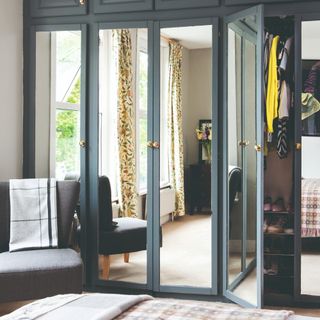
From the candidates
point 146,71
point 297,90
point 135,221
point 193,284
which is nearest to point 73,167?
point 135,221

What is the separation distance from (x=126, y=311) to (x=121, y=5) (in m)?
2.69

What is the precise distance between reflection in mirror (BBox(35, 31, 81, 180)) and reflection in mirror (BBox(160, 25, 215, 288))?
65 cm

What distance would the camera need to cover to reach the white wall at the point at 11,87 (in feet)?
12.7

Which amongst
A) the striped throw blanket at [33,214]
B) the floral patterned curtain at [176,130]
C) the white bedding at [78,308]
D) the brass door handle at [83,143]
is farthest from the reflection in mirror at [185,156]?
the white bedding at [78,308]

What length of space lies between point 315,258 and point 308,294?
0.79 feet

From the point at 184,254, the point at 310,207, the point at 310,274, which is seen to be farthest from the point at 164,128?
the point at 310,274

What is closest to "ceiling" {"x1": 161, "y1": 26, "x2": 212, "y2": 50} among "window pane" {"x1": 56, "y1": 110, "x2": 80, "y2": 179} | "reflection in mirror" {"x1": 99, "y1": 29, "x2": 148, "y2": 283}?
"reflection in mirror" {"x1": 99, "y1": 29, "x2": 148, "y2": 283}

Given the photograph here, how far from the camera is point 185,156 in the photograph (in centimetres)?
387

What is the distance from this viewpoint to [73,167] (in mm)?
4035

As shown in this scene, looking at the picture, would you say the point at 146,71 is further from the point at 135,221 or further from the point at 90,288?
the point at 90,288

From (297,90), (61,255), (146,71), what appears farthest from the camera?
(146,71)

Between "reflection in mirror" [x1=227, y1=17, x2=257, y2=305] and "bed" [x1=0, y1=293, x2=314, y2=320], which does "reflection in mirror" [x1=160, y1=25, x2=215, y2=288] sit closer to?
"reflection in mirror" [x1=227, y1=17, x2=257, y2=305]

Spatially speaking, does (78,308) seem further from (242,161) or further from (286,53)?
(286,53)

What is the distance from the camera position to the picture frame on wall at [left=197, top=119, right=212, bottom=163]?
12.5 feet
